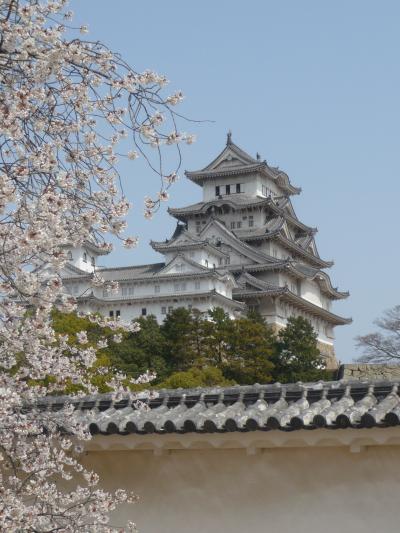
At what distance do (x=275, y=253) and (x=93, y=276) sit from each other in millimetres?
50887

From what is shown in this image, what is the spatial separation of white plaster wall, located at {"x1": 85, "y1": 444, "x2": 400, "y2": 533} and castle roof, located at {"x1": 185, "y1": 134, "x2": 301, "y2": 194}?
51.7 meters

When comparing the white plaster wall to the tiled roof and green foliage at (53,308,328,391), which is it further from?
green foliage at (53,308,328,391)

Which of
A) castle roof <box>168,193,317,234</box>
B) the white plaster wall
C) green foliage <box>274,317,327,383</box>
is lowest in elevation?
the white plaster wall

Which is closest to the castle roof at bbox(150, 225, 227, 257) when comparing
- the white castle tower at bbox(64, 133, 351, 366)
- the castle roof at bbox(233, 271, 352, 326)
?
the white castle tower at bbox(64, 133, 351, 366)

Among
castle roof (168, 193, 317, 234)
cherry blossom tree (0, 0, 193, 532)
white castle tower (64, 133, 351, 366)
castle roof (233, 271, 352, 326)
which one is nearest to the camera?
Answer: cherry blossom tree (0, 0, 193, 532)

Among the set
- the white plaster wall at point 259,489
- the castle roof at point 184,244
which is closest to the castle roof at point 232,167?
the castle roof at point 184,244

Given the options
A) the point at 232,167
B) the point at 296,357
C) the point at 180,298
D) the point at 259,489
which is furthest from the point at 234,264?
the point at 259,489

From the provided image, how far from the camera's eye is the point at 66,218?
5316 mm

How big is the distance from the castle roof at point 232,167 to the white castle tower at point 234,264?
72mm

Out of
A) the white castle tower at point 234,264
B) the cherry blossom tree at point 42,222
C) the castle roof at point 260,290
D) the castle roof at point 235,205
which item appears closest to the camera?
the cherry blossom tree at point 42,222

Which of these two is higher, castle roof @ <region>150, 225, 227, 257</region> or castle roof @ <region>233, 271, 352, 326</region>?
castle roof @ <region>150, 225, 227, 257</region>

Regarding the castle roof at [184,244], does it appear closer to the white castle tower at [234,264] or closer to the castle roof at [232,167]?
the white castle tower at [234,264]

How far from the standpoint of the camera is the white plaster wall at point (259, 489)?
5.89 m

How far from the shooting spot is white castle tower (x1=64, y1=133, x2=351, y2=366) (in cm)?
4925
